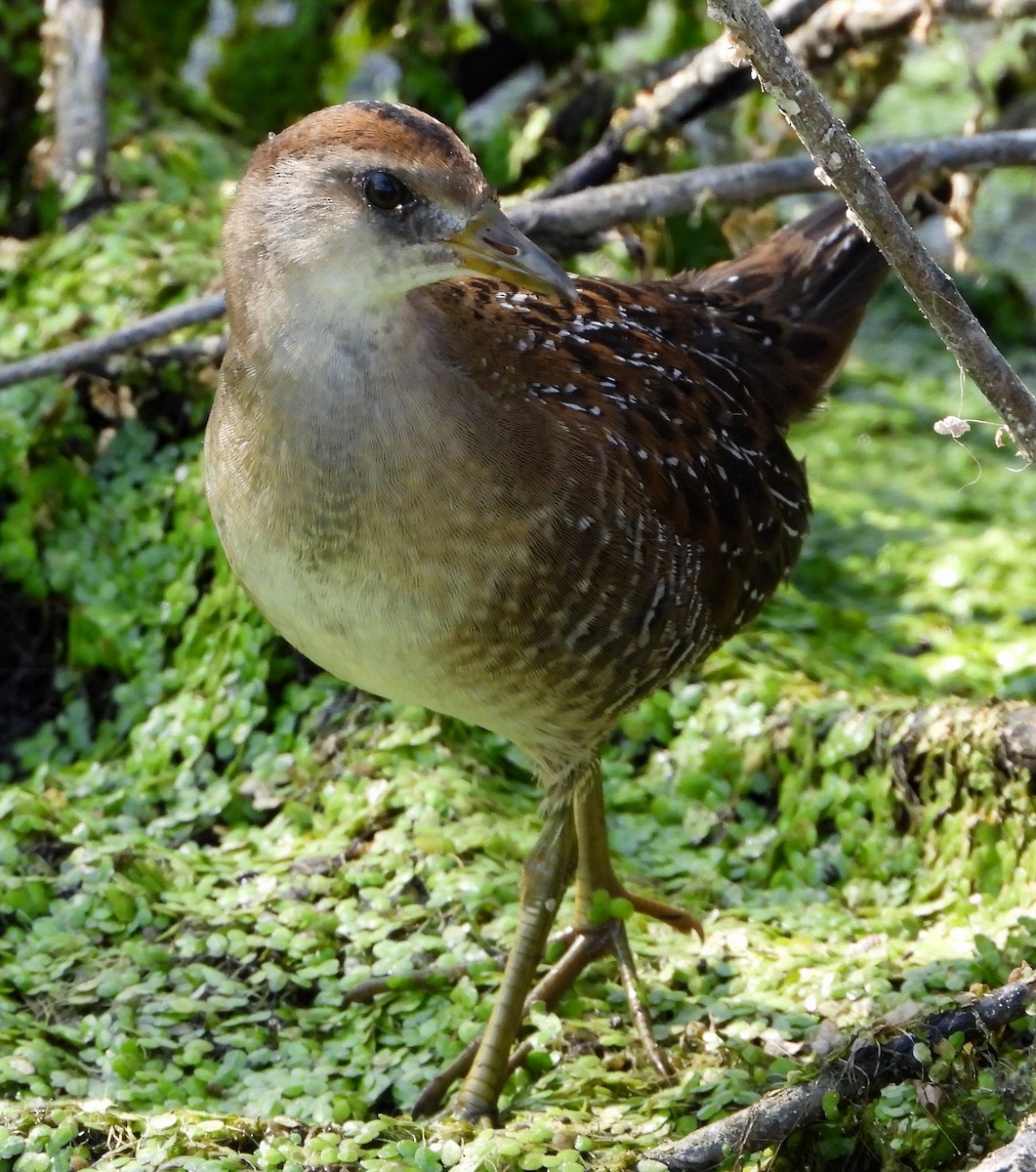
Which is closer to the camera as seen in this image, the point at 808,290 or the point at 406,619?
the point at 406,619

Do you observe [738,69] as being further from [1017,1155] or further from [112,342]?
[1017,1155]

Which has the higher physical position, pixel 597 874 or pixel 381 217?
pixel 381 217

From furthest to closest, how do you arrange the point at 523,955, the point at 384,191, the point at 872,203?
the point at 523,955 < the point at 384,191 < the point at 872,203

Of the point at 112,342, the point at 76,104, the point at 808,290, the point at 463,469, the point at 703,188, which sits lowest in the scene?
the point at 463,469

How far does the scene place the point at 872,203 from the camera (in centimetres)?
262

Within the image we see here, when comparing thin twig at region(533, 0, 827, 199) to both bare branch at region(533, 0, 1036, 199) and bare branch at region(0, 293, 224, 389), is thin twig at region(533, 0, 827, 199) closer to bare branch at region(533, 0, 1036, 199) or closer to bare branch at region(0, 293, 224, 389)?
bare branch at region(533, 0, 1036, 199)

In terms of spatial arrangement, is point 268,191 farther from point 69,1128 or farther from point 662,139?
point 662,139

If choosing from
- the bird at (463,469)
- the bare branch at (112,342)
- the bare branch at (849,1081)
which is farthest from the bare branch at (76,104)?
the bare branch at (849,1081)

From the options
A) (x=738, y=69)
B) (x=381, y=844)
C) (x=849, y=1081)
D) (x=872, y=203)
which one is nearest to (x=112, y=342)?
(x=381, y=844)

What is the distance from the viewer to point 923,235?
794 cm

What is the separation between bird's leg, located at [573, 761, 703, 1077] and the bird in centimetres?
6

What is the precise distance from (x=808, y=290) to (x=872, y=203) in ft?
5.89

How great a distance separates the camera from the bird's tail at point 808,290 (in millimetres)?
4266

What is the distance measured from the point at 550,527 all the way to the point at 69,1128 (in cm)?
145
